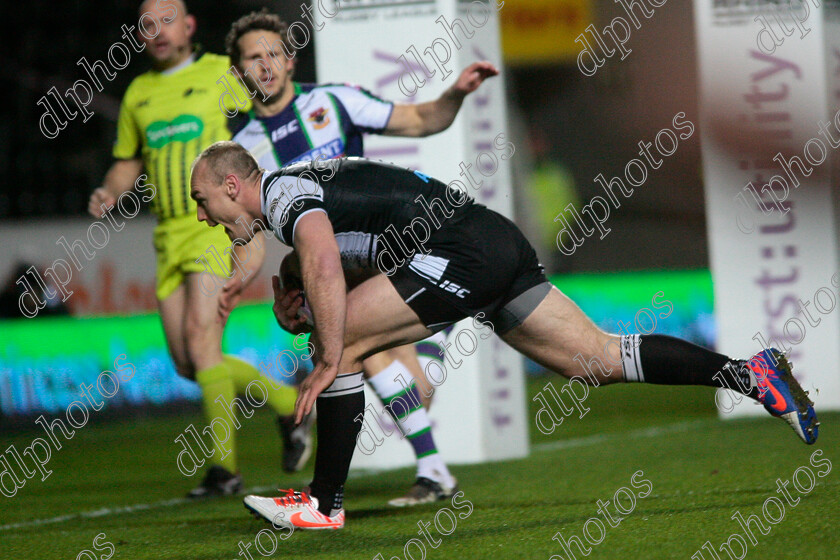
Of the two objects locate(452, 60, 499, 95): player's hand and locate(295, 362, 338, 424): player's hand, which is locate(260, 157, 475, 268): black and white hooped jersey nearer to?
locate(295, 362, 338, 424): player's hand

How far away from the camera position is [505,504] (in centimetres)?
438

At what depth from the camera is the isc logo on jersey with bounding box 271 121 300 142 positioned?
486 centimetres

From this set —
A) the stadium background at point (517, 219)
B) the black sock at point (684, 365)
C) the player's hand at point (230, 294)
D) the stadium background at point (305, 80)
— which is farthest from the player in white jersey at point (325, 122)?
the stadium background at point (305, 80)

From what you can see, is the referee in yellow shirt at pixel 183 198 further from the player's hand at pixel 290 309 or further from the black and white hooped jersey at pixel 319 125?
the player's hand at pixel 290 309

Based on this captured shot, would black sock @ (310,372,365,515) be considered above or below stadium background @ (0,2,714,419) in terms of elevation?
above

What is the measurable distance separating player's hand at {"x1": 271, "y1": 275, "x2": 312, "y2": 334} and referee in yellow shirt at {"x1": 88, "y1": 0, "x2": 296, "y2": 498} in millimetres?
1323

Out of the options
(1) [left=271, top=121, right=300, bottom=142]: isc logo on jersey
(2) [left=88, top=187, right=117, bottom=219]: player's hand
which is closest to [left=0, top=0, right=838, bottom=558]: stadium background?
(2) [left=88, top=187, right=117, bottom=219]: player's hand

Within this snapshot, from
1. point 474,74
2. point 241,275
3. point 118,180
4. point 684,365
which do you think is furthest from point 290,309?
point 118,180

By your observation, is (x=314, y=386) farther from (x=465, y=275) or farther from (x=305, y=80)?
(x=305, y=80)

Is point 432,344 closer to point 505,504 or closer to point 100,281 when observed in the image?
point 505,504

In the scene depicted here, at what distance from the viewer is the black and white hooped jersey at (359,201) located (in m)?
3.64

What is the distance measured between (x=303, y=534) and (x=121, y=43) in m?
10.3

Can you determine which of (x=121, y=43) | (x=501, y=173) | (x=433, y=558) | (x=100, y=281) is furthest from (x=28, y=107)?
(x=433, y=558)

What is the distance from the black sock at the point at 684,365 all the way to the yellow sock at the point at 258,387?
2.25m
